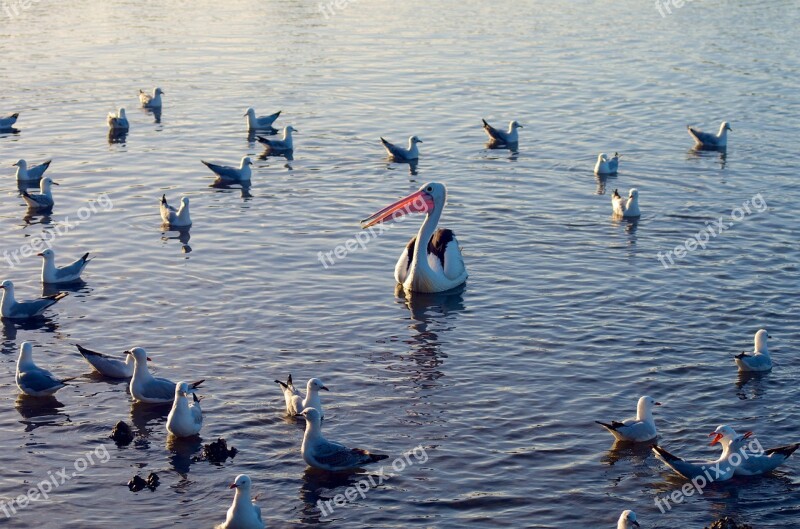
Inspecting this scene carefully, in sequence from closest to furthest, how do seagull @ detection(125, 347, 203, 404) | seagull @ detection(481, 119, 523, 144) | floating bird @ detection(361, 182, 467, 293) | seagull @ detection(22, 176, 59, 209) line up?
seagull @ detection(125, 347, 203, 404) → floating bird @ detection(361, 182, 467, 293) → seagull @ detection(22, 176, 59, 209) → seagull @ detection(481, 119, 523, 144)

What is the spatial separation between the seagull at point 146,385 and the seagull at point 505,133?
1865 centimetres

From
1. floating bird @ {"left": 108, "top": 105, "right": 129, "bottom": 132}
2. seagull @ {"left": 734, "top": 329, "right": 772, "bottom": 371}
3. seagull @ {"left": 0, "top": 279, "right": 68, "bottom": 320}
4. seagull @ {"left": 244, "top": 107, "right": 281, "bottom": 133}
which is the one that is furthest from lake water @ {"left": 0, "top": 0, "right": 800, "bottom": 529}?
seagull @ {"left": 244, "top": 107, "right": 281, "bottom": 133}

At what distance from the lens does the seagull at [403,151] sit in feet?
114

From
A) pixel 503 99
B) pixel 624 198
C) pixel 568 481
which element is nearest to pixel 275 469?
pixel 568 481

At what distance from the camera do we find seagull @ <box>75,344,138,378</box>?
68.4 feet

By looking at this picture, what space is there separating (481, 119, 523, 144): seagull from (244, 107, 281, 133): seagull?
737cm

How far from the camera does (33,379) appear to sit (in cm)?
1998

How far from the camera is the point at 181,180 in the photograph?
33531mm

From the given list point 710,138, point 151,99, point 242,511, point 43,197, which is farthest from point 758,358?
point 151,99

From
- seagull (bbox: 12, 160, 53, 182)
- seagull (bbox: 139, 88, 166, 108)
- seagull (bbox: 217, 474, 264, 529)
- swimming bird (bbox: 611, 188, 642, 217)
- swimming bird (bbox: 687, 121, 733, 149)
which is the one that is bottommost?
seagull (bbox: 217, 474, 264, 529)

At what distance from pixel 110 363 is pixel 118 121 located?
19.3 metres

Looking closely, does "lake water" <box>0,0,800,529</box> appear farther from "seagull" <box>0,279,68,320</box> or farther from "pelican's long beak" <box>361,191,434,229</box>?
"pelican's long beak" <box>361,191,434,229</box>

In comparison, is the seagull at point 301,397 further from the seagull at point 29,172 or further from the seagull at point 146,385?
the seagull at point 29,172

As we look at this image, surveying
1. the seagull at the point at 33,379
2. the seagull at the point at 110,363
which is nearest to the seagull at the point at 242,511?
the seagull at the point at 33,379
